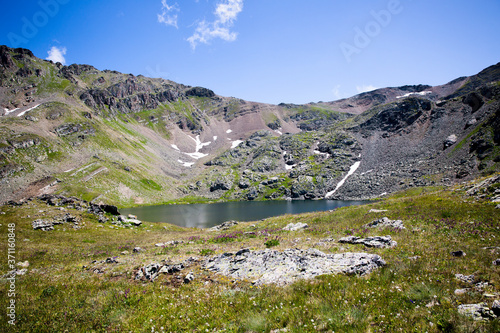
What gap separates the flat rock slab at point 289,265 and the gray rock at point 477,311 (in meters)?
3.79

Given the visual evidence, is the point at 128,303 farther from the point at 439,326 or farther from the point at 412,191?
the point at 412,191

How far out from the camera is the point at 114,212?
51062mm

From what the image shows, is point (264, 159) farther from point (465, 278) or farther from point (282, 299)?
point (282, 299)

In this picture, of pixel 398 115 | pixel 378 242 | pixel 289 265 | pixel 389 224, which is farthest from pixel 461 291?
pixel 398 115

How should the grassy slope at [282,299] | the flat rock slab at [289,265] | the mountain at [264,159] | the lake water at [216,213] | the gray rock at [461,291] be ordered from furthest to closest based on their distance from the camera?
1. the mountain at [264,159]
2. the lake water at [216,213]
3. the flat rock slab at [289,265]
4. the gray rock at [461,291]
5. the grassy slope at [282,299]

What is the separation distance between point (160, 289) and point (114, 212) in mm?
50089

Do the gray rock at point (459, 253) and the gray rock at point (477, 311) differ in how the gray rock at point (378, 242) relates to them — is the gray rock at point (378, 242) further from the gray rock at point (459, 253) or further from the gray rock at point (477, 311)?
the gray rock at point (477, 311)

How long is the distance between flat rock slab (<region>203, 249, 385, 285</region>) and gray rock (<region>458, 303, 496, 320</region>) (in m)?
3.79

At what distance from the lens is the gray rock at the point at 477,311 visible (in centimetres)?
552

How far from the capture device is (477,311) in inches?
227

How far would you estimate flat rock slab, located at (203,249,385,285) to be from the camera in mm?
10164

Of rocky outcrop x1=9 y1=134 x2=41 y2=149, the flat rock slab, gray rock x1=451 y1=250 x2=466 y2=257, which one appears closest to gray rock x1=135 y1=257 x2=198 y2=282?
the flat rock slab

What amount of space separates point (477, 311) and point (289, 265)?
291 inches

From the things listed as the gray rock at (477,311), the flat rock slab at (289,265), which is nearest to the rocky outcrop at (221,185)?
the flat rock slab at (289,265)
